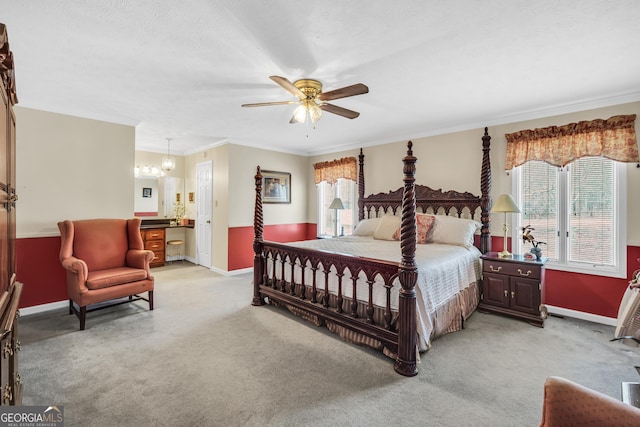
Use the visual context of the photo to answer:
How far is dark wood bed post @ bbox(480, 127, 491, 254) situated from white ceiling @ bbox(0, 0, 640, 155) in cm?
37

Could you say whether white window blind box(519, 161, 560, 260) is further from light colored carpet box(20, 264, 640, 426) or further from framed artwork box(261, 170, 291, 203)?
framed artwork box(261, 170, 291, 203)

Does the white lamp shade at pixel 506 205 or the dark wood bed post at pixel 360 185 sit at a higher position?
the dark wood bed post at pixel 360 185

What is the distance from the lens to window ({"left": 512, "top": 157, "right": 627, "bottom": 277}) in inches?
126

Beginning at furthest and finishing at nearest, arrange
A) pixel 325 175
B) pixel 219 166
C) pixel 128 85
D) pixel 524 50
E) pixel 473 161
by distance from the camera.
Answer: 1. pixel 325 175
2. pixel 219 166
3. pixel 473 161
4. pixel 128 85
5. pixel 524 50

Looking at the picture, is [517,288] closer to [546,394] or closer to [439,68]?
[439,68]

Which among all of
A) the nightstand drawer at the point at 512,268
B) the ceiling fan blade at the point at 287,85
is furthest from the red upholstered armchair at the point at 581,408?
A: the nightstand drawer at the point at 512,268

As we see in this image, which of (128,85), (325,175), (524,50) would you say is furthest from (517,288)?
(128,85)

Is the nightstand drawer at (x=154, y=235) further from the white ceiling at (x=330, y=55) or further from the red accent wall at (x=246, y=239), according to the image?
the white ceiling at (x=330, y=55)

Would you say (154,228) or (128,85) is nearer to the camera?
(128,85)

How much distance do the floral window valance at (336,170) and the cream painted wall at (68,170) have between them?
135 inches

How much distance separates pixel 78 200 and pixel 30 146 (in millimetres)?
766

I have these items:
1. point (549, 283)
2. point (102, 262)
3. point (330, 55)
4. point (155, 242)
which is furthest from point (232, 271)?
point (549, 283)

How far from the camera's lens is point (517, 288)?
334cm

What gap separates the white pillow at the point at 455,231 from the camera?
381 centimetres
